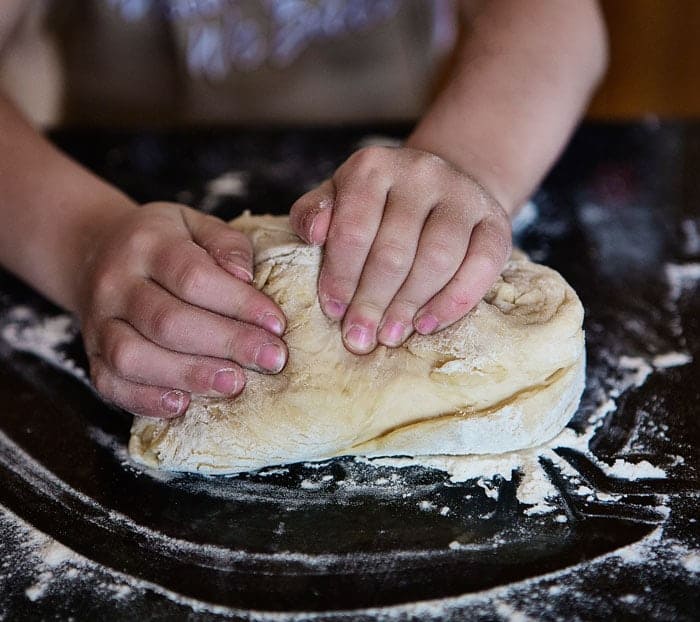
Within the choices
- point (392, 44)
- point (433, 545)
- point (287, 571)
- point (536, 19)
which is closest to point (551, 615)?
point (433, 545)

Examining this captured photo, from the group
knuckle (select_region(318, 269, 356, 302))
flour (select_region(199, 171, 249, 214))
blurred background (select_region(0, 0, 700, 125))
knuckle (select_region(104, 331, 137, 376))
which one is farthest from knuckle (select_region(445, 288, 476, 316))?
blurred background (select_region(0, 0, 700, 125))

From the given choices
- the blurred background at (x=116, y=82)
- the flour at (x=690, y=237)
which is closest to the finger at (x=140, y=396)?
the blurred background at (x=116, y=82)

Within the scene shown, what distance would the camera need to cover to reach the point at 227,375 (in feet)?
2.79

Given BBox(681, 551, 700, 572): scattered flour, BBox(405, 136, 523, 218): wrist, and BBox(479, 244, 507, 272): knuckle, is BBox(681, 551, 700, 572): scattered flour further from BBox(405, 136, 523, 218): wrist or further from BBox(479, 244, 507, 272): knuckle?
BBox(405, 136, 523, 218): wrist

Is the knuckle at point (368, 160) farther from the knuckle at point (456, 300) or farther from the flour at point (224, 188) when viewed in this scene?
Result: the flour at point (224, 188)

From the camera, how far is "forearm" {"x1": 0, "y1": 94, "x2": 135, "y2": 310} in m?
1.07

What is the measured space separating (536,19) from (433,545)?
32.2 inches

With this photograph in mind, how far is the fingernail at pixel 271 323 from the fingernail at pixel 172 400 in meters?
0.12

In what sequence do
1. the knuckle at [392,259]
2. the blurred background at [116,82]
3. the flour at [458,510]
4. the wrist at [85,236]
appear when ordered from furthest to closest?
the blurred background at [116,82] < the wrist at [85,236] < the knuckle at [392,259] < the flour at [458,510]

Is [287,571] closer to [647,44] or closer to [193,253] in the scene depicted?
[193,253]

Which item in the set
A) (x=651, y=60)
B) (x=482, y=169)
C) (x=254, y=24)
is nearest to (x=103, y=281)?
(x=482, y=169)

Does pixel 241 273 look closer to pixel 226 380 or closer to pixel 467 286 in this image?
pixel 226 380

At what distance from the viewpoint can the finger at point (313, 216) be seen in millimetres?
874

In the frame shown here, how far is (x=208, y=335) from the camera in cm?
85
